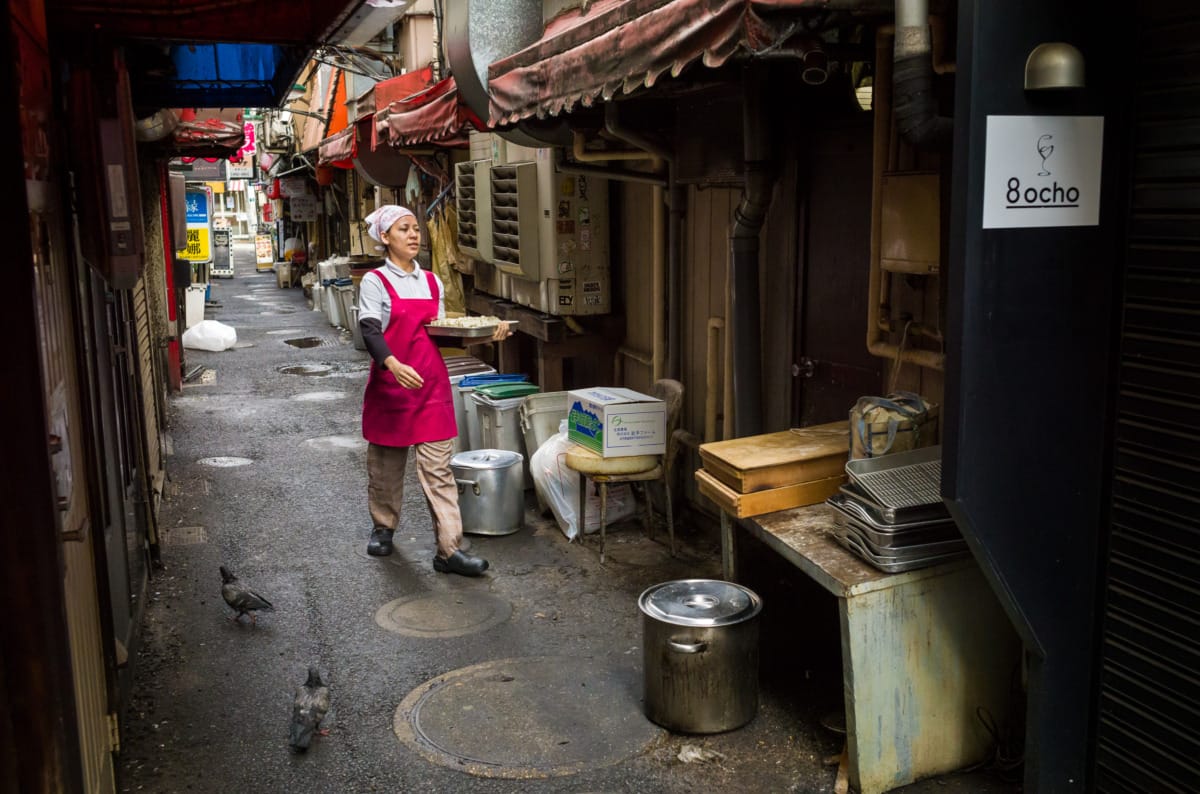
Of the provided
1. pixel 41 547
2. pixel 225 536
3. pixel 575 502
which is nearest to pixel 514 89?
pixel 575 502

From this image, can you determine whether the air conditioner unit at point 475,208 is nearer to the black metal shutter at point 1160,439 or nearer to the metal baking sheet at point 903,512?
the metal baking sheet at point 903,512

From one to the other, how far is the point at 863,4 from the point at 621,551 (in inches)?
189

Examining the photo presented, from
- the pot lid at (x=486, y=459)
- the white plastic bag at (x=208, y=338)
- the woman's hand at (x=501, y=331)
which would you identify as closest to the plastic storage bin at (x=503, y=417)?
the pot lid at (x=486, y=459)

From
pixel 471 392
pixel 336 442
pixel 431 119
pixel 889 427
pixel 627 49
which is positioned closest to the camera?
pixel 889 427

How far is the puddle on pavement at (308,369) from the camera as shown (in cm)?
1725

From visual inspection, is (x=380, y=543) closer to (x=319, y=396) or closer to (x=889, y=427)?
(x=889, y=427)

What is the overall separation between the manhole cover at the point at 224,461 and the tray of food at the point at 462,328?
12.5 feet

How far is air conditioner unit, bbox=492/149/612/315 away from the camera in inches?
385

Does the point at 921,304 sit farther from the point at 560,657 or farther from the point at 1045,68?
the point at 560,657

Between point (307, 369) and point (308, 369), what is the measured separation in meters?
0.02

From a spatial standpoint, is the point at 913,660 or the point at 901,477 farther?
the point at 901,477

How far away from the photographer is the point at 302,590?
7496 mm

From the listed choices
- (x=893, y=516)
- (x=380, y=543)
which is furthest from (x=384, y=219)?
(x=893, y=516)

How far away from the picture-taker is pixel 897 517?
455 cm
